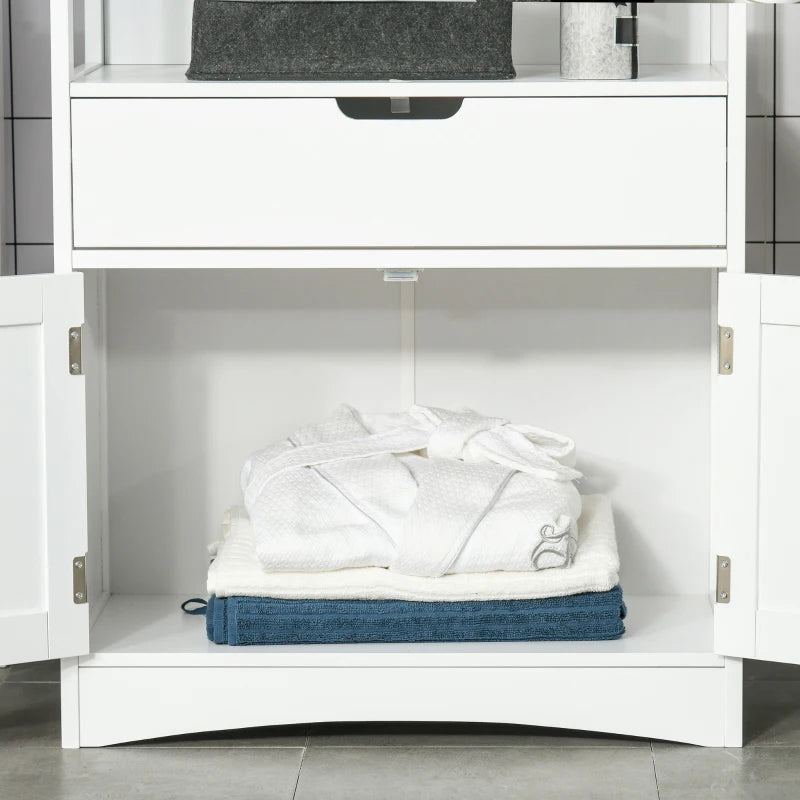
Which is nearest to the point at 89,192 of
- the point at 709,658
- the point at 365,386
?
the point at 365,386

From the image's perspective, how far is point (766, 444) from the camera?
4.27 ft

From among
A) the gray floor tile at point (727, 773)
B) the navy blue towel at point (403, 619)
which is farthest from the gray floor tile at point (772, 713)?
the navy blue towel at point (403, 619)

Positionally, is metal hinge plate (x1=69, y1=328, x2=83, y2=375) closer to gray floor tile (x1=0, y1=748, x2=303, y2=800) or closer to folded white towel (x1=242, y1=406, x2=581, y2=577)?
folded white towel (x1=242, y1=406, x2=581, y2=577)

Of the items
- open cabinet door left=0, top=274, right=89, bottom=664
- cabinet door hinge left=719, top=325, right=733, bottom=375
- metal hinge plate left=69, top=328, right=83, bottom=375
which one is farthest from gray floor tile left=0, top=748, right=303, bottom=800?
cabinet door hinge left=719, top=325, right=733, bottom=375

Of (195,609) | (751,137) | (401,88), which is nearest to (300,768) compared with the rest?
(195,609)

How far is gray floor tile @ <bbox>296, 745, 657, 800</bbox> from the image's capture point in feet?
4.14

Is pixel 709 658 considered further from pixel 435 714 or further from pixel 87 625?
pixel 87 625

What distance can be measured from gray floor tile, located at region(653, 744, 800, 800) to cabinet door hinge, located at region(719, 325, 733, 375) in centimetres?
50

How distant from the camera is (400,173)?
1301 mm

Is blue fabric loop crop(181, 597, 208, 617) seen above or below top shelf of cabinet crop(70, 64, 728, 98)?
below

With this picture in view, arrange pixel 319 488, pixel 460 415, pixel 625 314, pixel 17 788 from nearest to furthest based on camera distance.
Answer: pixel 17 788 → pixel 319 488 → pixel 460 415 → pixel 625 314

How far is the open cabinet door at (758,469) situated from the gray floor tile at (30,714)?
93 centimetres

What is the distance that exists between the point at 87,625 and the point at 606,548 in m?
0.70

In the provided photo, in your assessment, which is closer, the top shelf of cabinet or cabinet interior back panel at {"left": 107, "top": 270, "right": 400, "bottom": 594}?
the top shelf of cabinet
